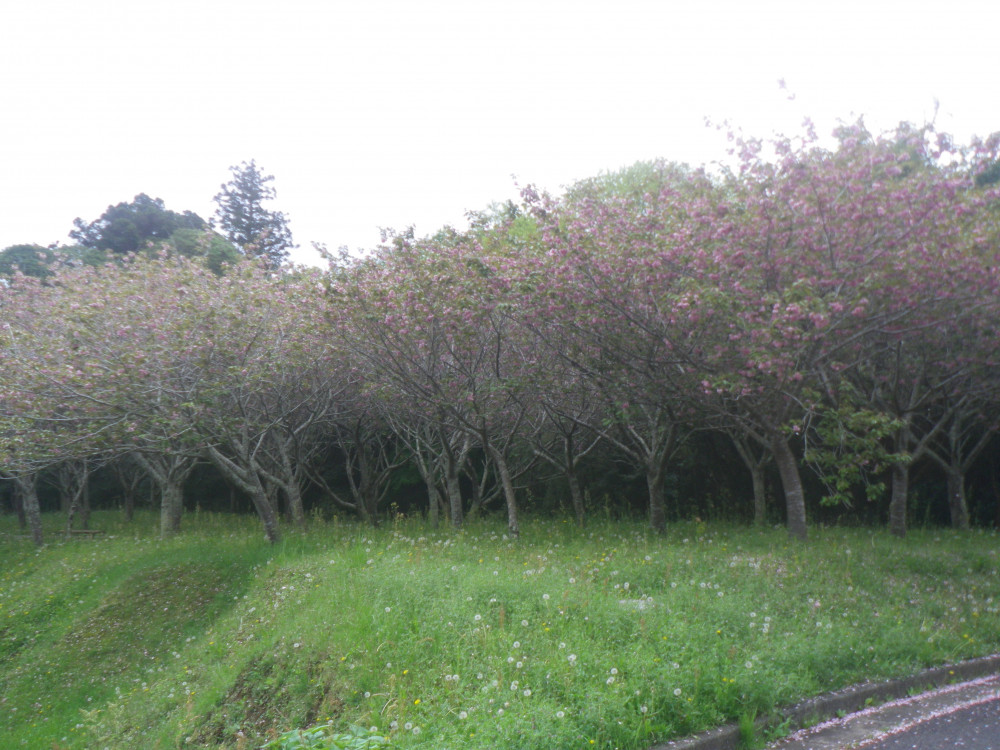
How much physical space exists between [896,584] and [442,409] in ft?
22.3

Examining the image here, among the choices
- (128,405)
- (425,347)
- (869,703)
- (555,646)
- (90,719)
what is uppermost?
(425,347)

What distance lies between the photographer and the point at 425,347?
11125 millimetres

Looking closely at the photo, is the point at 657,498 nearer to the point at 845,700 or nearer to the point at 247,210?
the point at 845,700

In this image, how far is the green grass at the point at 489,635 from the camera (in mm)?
4867

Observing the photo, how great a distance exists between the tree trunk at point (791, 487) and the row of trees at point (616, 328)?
0.05 metres

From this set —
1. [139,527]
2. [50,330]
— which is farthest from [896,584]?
[139,527]

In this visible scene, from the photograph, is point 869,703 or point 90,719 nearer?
point 869,703

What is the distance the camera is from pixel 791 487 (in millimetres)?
9891

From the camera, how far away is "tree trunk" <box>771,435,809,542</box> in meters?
9.65

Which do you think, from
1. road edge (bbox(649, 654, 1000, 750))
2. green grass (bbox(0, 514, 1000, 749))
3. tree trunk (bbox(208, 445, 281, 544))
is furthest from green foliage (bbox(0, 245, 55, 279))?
road edge (bbox(649, 654, 1000, 750))

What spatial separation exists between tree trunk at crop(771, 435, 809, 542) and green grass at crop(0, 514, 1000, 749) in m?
0.41

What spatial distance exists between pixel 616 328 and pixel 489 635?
15.5 ft

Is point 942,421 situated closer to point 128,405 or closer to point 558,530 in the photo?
point 558,530

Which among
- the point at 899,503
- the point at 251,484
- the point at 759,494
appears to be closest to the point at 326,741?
the point at 251,484
